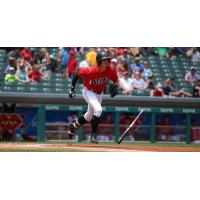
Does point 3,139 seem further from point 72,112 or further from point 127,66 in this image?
point 127,66

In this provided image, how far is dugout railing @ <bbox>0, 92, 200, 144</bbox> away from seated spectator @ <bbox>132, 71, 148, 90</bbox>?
13.3 inches

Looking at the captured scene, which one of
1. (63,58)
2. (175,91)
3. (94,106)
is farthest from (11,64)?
(175,91)

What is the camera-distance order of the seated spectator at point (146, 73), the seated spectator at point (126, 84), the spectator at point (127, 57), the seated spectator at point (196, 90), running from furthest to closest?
the spectator at point (127, 57)
the seated spectator at point (146, 73)
the seated spectator at point (196, 90)
the seated spectator at point (126, 84)

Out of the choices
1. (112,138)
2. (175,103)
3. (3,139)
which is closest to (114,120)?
(112,138)

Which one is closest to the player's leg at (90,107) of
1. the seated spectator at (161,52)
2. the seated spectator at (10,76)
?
the seated spectator at (10,76)

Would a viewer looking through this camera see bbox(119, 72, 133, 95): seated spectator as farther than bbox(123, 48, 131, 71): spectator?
No

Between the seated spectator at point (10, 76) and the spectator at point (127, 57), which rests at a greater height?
the spectator at point (127, 57)

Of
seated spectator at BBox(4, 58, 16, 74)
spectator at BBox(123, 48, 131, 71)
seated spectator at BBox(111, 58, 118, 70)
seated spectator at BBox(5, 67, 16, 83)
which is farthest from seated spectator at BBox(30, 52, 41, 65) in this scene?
spectator at BBox(123, 48, 131, 71)

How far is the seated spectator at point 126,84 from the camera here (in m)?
14.9

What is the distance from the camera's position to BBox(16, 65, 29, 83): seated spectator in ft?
47.1

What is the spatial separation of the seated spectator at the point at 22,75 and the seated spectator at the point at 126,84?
2.03 meters

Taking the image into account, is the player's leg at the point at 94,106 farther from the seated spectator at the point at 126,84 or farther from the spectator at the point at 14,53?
the spectator at the point at 14,53

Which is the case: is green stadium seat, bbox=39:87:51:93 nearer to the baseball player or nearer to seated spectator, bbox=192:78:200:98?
the baseball player

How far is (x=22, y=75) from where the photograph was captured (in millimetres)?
14453
